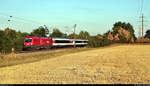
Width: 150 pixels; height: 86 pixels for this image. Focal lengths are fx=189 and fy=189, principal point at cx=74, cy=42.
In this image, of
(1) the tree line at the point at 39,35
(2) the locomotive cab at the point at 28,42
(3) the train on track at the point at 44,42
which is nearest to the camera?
(1) the tree line at the point at 39,35

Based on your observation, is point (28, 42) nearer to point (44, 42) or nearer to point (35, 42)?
point (35, 42)

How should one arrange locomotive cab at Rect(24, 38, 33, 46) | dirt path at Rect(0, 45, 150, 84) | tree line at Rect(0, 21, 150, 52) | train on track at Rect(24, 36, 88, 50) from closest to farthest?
dirt path at Rect(0, 45, 150, 84) < tree line at Rect(0, 21, 150, 52) < locomotive cab at Rect(24, 38, 33, 46) < train on track at Rect(24, 36, 88, 50)

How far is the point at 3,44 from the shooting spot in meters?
32.2

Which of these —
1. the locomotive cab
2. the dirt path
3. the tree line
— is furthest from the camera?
the locomotive cab

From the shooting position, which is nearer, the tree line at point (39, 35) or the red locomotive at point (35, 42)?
the tree line at point (39, 35)

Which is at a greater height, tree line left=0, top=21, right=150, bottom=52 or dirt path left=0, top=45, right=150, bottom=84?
tree line left=0, top=21, right=150, bottom=52

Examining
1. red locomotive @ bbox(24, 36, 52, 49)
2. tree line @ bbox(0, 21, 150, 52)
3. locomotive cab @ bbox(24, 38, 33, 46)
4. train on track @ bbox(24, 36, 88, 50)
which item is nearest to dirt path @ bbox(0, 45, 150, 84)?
tree line @ bbox(0, 21, 150, 52)

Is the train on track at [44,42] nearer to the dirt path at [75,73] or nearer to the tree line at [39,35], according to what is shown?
the tree line at [39,35]

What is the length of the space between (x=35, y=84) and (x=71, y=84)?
62.1 inches

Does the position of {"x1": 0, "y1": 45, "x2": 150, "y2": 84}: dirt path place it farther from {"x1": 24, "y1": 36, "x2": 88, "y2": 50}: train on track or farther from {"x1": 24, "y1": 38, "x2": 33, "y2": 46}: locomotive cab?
{"x1": 24, "y1": 36, "x2": 88, "y2": 50}: train on track

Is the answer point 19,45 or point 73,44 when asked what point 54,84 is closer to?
point 19,45

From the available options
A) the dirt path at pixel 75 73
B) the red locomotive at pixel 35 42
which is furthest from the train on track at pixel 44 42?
the dirt path at pixel 75 73

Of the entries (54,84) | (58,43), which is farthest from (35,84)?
(58,43)

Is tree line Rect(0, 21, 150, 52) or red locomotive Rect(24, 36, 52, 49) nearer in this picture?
tree line Rect(0, 21, 150, 52)
